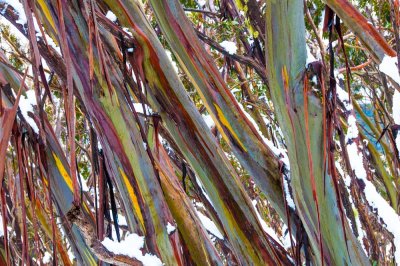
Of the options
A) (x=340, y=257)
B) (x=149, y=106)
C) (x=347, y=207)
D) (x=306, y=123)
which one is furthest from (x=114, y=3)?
(x=347, y=207)

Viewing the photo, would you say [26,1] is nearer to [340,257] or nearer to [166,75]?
[166,75]

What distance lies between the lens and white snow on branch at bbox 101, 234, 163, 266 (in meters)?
1.24

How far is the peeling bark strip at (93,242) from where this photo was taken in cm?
106

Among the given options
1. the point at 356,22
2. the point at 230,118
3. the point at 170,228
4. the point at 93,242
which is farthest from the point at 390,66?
the point at 93,242

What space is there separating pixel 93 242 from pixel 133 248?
0.22 meters

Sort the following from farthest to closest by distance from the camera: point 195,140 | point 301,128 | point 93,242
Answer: point 195,140 < point 301,128 < point 93,242

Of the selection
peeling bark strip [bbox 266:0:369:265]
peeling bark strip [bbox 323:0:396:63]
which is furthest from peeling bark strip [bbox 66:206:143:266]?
peeling bark strip [bbox 323:0:396:63]

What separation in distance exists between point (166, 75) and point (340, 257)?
23.2 inches

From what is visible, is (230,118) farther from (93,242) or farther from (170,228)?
(93,242)

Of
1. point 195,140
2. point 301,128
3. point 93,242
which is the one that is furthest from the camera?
point 195,140

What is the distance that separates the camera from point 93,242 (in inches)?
43.9

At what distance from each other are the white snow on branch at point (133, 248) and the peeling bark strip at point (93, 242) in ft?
0.04

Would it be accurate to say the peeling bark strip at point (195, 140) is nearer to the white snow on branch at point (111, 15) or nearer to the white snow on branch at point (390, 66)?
the white snow on branch at point (111, 15)

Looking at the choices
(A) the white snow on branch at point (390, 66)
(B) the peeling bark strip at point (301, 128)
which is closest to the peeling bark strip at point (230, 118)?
(B) the peeling bark strip at point (301, 128)
